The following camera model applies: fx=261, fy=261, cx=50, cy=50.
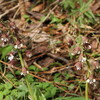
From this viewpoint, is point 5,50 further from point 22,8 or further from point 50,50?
point 22,8

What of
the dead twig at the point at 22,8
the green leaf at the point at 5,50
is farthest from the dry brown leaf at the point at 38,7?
the green leaf at the point at 5,50

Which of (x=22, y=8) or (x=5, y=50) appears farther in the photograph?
(x=22, y=8)

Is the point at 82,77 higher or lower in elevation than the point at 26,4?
lower

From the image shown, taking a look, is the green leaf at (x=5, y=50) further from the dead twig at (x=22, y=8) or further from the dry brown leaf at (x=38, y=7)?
the dry brown leaf at (x=38, y=7)

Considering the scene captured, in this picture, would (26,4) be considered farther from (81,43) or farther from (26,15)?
(81,43)

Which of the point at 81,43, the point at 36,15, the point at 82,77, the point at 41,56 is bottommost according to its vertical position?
the point at 82,77

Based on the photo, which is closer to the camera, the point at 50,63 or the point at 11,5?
the point at 50,63

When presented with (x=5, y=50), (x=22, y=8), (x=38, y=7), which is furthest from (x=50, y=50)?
(x=38, y=7)

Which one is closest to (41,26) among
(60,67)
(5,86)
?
(60,67)
